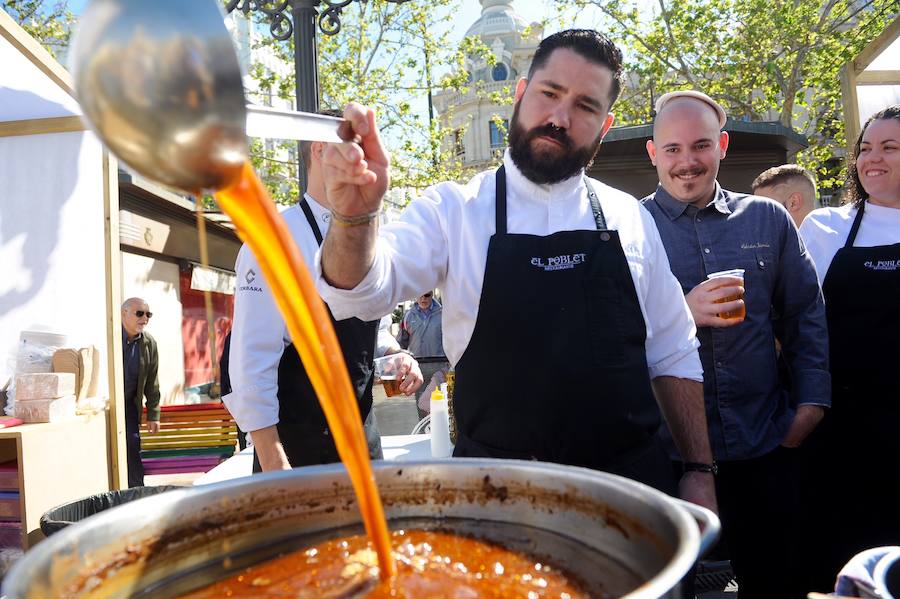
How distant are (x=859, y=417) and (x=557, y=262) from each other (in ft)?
5.94

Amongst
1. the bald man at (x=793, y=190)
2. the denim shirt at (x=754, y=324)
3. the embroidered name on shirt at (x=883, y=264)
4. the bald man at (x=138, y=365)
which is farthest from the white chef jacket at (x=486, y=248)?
the bald man at (x=138, y=365)

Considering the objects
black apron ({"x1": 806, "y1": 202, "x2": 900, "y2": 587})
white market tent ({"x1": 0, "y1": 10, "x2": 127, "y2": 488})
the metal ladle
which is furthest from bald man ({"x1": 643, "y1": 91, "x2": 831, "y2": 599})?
white market tent ({"x1": 0, "y1": 10, "x2": 127, "y2": 488})

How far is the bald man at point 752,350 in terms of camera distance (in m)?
2.82

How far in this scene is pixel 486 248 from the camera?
2.02 meters

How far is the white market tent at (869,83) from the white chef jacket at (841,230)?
160 centimetres

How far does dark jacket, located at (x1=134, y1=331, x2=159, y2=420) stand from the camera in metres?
6.59

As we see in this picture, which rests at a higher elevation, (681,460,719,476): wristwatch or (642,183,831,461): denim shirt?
(642,183,831,461): denim shirt

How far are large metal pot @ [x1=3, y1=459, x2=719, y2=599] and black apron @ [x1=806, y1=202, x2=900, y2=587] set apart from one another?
231cm

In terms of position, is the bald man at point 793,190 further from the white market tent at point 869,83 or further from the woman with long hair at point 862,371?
the woman with long hair at point 862,371

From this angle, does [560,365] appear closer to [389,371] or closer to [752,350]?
[389,371]

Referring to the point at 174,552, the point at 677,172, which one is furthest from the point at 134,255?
the point at 174,552

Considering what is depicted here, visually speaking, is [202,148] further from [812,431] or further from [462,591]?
[812,431]

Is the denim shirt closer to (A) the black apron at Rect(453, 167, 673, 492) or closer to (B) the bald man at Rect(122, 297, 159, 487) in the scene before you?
(A) the black apron at Rect(453, 167, 673, 492)

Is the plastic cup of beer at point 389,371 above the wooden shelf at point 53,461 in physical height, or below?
above
